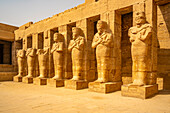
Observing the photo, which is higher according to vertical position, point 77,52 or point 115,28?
point 115,28

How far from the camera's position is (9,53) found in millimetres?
16734

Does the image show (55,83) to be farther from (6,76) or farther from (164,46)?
(6,76)

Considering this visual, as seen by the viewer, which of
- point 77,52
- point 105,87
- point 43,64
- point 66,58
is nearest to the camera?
point 105,87

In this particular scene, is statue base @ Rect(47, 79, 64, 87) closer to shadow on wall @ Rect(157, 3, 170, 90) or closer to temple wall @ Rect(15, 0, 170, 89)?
temple wall @ Rect(15, 0, 170, 89)

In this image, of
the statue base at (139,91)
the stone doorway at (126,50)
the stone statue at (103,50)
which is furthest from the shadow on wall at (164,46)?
the stone statue at (103,50)

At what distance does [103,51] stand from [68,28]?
12.1 feet

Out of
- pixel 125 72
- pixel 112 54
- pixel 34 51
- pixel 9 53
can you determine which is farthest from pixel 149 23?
pixel 9 53

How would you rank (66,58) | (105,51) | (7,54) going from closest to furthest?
(105,51) → (66,58) → (7,54)

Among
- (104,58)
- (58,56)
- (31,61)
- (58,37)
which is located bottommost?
(31,61)

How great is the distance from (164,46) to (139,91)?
377 centimetres

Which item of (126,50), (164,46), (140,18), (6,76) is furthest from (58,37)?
(6,76)

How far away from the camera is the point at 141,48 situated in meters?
5.66

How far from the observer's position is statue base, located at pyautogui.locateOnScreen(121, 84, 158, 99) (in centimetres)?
519

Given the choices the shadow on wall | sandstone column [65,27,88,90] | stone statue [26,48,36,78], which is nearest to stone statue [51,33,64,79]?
sandstone column [65,27,88,90]
